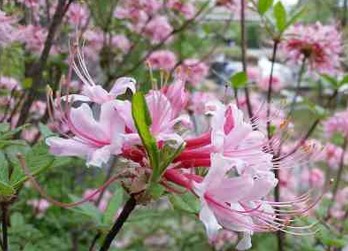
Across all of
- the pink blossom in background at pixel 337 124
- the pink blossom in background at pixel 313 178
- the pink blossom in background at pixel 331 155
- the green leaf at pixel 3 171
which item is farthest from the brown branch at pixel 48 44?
the pink blossom in background at pixel 313 178

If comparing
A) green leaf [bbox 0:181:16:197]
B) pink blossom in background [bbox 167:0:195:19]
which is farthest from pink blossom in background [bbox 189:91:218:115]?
green leaf [bbox 0:181:16:197]

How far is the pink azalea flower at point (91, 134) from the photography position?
0.89 metres

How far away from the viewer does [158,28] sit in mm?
2938

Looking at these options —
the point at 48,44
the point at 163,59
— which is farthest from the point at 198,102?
the point at 48,44

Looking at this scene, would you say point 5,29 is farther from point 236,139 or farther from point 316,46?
point 316,46

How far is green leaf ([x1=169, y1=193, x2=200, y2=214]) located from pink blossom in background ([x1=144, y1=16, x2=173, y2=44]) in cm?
196

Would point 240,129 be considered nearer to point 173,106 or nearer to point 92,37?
point 173,106

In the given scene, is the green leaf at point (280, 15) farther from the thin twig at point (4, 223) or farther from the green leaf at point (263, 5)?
the thin twig at point (4, 223)

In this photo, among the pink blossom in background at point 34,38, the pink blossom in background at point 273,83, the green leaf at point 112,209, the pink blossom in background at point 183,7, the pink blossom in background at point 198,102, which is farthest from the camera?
the pink blossom in background at point 273,83

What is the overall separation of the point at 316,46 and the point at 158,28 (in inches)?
32.6

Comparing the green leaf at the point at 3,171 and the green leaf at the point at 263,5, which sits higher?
the green leaf at the point at 263,5

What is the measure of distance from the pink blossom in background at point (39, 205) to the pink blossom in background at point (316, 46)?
3.57ft

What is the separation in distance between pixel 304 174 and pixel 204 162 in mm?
3043

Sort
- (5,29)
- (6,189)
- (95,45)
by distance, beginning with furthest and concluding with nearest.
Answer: (95,45) → (5,29) → (6,189)
